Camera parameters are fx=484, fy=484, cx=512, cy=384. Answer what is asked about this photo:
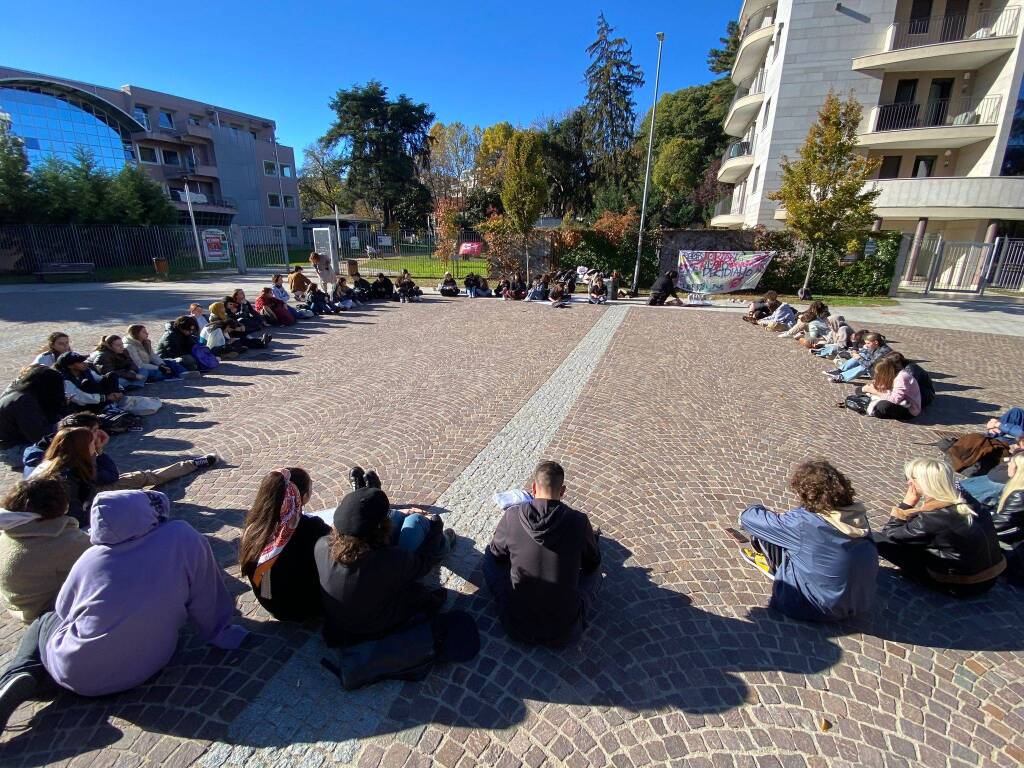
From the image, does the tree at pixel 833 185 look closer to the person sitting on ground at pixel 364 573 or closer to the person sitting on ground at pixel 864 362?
the person sitting on ground at pixel 864 362

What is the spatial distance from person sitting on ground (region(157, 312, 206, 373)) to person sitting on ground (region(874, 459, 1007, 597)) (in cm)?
1006

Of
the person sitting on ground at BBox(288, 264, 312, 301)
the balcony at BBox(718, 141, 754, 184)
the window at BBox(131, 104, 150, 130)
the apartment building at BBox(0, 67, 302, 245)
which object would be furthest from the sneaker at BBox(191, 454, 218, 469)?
the window at BBox(131, 104, 150, 130)

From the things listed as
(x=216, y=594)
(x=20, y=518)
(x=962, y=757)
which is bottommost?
(x=962, y=757)

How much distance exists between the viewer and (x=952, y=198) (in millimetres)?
20625

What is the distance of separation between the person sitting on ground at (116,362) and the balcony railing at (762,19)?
32716 millimetres

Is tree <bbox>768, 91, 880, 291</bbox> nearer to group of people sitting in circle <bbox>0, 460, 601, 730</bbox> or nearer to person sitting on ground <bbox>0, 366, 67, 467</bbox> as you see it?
group of people sitting in circle <bbox>0, 460, 601, 730</bbox>

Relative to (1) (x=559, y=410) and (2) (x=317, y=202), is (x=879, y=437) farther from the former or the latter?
(2) (x=317, y=202)

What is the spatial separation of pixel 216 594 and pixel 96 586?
639mm

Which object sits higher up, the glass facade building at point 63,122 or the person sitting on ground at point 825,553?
the glass facade building at point 63,122

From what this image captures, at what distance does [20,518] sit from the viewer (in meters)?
2.74

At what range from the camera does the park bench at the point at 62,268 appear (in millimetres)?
21406

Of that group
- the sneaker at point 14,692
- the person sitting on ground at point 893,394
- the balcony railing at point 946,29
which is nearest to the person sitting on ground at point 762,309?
the person sitting on ground at point 893,394

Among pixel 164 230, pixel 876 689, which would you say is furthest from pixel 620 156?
pixel 876 689

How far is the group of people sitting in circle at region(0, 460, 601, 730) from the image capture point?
97.9 inches
